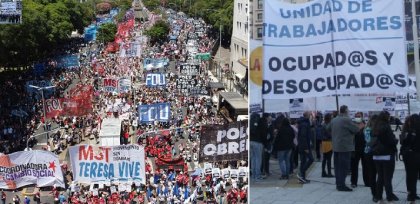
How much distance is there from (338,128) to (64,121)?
31.3 metres

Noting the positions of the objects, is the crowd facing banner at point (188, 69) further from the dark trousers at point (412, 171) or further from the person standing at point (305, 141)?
the dark trousers at point (412, 171)

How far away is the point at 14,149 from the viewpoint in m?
34.5

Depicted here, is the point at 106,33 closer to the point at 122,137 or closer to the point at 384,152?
the point at 122,137

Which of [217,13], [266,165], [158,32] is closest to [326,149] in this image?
[266,165]

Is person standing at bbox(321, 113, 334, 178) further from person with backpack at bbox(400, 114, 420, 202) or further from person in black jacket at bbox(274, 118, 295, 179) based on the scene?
person with backpack at bbox(400, 114, 420, 202)

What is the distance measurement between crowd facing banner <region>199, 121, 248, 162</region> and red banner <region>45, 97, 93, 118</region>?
51.9 ft

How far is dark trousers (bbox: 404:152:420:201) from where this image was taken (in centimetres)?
753

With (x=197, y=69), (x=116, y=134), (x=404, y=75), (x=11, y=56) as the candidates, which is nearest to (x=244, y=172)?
(x=116, y=134)

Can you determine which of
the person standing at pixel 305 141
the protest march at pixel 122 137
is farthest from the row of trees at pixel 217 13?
the person standing at pixel 305 141

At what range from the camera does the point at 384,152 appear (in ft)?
25.0

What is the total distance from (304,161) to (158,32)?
3594 inches

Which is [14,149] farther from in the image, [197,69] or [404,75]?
[404,75]

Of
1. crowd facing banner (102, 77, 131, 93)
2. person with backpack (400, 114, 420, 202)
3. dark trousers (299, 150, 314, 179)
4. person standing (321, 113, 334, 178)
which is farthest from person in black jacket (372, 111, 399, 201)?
crowd facing banner (102, 77, 131, 93)

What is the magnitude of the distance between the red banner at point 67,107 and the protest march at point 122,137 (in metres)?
0.05
